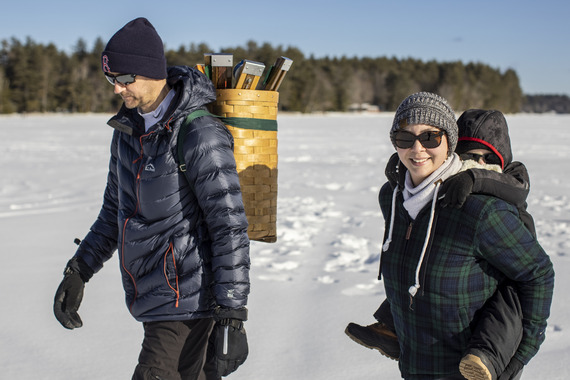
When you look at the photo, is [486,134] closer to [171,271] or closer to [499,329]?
[499,329]

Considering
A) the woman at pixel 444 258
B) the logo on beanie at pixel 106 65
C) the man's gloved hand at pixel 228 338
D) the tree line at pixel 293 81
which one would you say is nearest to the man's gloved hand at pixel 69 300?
the man's gloved hand at pixel 228 338

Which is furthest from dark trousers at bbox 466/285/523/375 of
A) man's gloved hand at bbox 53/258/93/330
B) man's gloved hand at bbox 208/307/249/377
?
man's gloved hand at bbox 53/258/93/330

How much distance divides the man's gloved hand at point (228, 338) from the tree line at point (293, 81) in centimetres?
3088

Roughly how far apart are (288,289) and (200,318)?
1938 mm

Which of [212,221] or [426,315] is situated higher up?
[212,221]

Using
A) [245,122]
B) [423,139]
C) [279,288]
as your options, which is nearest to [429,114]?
[423,139]

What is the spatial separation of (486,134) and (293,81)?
59.0 meters

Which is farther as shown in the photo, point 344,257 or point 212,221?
point 344,257

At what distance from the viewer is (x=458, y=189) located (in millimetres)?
1386

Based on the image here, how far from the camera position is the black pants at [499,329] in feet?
4.48

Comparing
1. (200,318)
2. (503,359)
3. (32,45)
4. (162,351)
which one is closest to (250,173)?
(200,318)

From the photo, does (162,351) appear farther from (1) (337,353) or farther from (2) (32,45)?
(2) (32,45)

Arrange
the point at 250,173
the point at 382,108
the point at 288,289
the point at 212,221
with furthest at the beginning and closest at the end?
the point at 382,108 → the point at 288,289 → the point at 250,173 → the point at 212,221

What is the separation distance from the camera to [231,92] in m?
1.99
